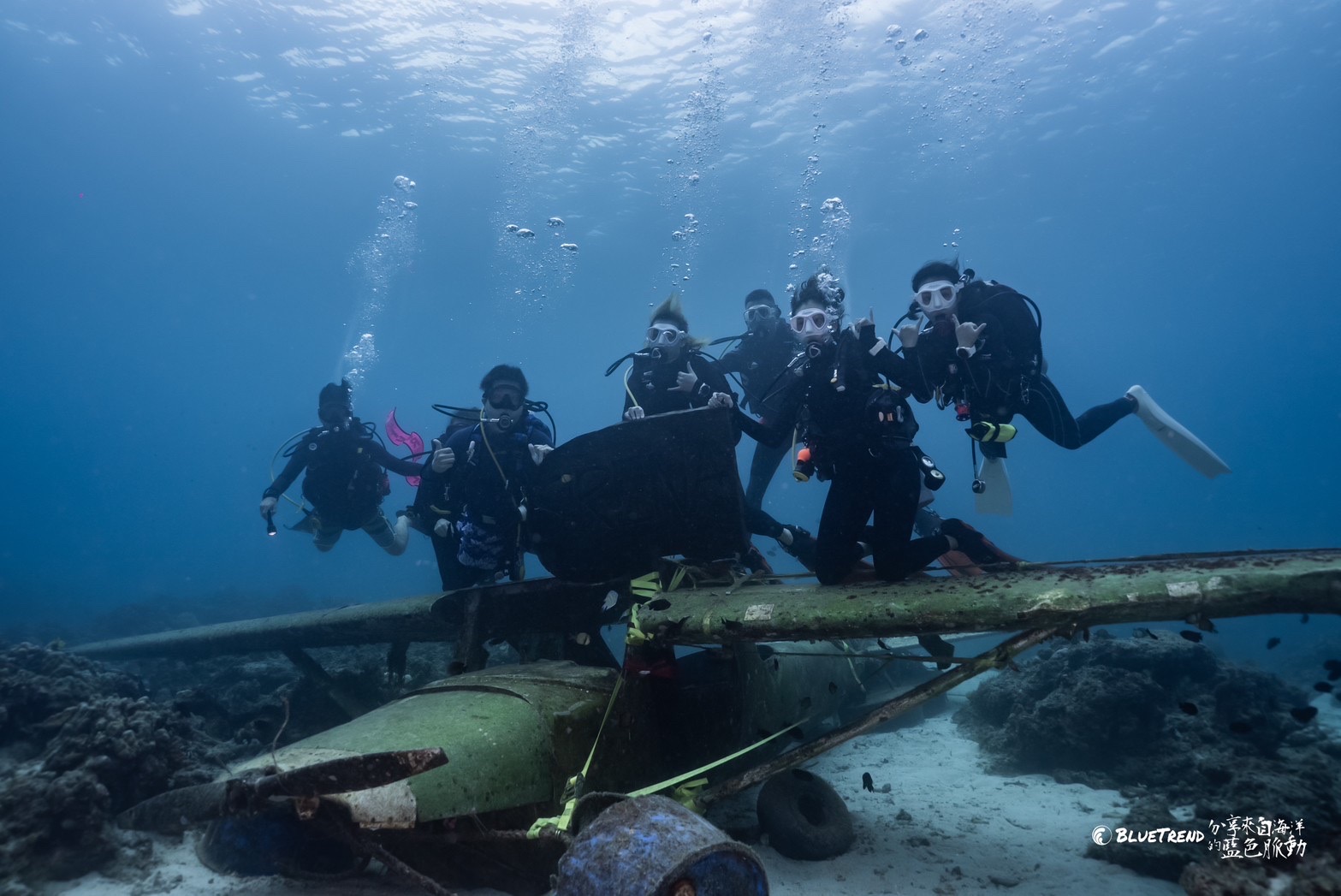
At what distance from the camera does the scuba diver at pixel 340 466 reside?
958cm

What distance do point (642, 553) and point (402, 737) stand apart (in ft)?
8.29

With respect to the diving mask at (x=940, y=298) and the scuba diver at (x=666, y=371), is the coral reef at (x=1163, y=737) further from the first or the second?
the scuba diver at (x=666, y=371)

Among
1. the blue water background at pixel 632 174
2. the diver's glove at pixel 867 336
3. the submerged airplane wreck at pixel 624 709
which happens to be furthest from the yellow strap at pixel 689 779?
the blue water background at pixel 632 174

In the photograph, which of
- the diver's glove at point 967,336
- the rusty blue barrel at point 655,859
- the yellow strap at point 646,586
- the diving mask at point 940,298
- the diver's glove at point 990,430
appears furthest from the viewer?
the diving mask at point 940,298

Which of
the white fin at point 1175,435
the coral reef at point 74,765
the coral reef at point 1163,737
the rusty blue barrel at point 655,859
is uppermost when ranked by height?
the white fin at point 1175,435

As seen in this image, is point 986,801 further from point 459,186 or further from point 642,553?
point 459,186

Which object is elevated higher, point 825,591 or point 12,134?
point 12,134

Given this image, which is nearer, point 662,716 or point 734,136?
point 662,716

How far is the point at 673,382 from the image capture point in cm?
667

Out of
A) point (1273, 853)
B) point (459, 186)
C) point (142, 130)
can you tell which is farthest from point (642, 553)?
point (142, 130)

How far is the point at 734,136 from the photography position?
2870 centimetres

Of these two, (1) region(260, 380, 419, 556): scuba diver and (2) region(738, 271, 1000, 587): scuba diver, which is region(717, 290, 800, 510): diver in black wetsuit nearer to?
(2) region(738, 271, 1000, 587): scuba diver

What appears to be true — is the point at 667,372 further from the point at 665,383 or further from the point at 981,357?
the point at 981,357

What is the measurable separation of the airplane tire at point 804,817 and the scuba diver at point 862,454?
61.2 inches
